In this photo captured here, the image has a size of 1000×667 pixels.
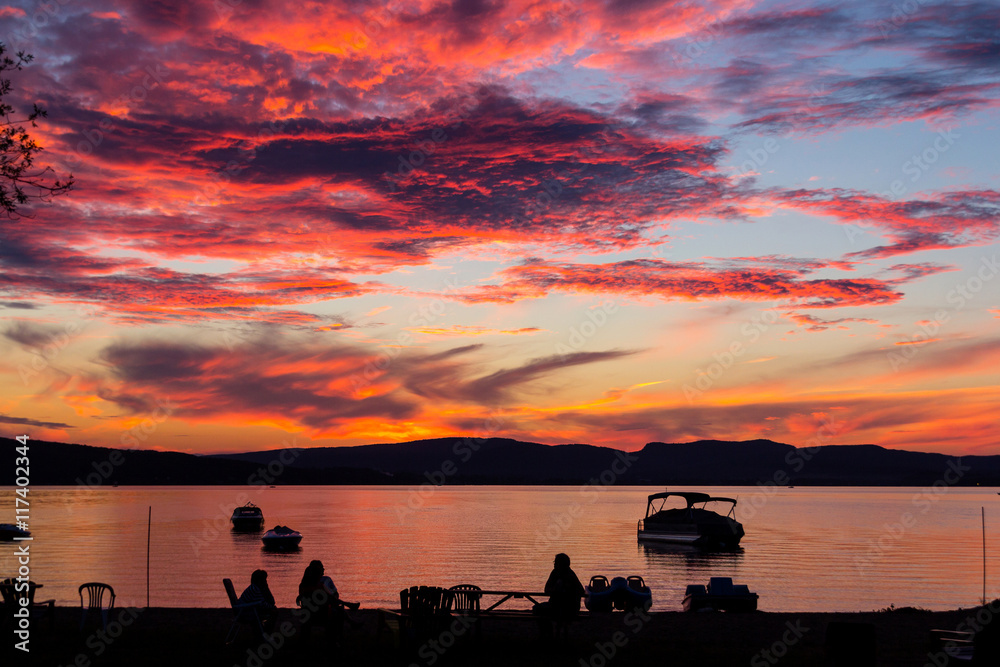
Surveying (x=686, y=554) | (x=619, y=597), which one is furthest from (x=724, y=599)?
(x=686, y=554)

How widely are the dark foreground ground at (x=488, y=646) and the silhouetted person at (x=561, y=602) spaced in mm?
421

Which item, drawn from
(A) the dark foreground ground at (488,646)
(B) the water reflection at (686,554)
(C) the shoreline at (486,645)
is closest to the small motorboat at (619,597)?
(C) the shoreline at (486,645)

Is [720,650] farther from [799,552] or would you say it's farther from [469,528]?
[469,528]

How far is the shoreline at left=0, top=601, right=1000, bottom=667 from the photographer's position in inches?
543

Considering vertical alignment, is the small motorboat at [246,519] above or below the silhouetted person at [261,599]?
below

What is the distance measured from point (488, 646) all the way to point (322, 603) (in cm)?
335

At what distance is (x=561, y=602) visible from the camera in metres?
15.0

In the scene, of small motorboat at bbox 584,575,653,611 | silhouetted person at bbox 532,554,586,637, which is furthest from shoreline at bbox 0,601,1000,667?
small motorboat at bbox 584,575,653,611

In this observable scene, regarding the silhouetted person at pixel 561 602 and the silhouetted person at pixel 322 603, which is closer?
the silhouetted person at pixel 561 602

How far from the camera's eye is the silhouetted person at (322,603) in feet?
50.6

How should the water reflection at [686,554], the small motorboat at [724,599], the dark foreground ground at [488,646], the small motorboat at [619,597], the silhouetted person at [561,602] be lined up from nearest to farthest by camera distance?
the dark foreground ground at [488,646], the silhouetted person at [561,602], the small motorboat at [724,599], the small motorboat at [619,597], the water reflection at [686,554]

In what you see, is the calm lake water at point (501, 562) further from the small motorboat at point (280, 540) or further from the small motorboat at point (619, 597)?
the small motorboat at point (619, 597)

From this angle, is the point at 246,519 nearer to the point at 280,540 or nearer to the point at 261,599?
the point at 280,540

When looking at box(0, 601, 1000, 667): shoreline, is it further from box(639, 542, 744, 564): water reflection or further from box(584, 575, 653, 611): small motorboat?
box(639, 542, 744, 564): water reflection
